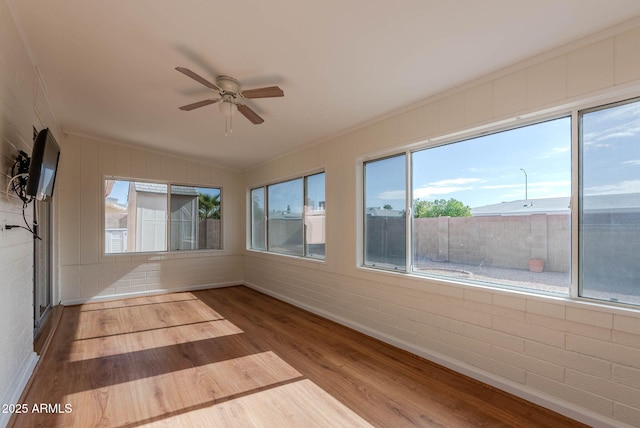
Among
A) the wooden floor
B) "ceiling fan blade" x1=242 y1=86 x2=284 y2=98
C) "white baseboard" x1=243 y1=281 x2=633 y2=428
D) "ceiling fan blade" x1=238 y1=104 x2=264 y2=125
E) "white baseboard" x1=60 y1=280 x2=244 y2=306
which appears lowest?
"white baseboard" x1=60 y1=280 x2=244 y2=306

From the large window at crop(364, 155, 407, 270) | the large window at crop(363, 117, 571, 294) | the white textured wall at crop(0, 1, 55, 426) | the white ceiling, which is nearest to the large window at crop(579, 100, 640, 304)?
the large window at crop(363, 117, 571, 294)

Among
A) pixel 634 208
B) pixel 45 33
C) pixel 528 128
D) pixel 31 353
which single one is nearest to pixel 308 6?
pixel 528 128

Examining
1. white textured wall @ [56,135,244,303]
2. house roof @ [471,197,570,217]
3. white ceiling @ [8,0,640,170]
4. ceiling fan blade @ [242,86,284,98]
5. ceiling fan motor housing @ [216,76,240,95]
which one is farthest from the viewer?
white textured wall @ [56,135,244,303]

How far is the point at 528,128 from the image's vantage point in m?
2.45

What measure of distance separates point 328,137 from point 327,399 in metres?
3.13

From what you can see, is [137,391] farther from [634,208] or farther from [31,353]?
[634,208]

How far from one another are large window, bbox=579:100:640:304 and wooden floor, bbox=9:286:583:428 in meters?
0.98

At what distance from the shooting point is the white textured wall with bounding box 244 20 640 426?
76.2 inches

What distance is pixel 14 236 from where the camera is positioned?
230 centimetres

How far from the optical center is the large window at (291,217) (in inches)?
184

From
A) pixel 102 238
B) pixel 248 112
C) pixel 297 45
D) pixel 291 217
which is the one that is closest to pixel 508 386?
pixel 297 45

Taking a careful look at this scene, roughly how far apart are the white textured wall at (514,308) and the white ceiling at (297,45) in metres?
0.19

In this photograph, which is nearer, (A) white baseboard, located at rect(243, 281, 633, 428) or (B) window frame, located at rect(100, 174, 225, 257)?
(A) white baseboard, located at rect(243, 281, 633, 428)

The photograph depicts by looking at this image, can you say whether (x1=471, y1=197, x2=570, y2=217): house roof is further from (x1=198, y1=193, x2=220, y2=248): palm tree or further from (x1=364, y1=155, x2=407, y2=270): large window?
(x1=198, y1=193, x2=220, y2=248): palm tree
